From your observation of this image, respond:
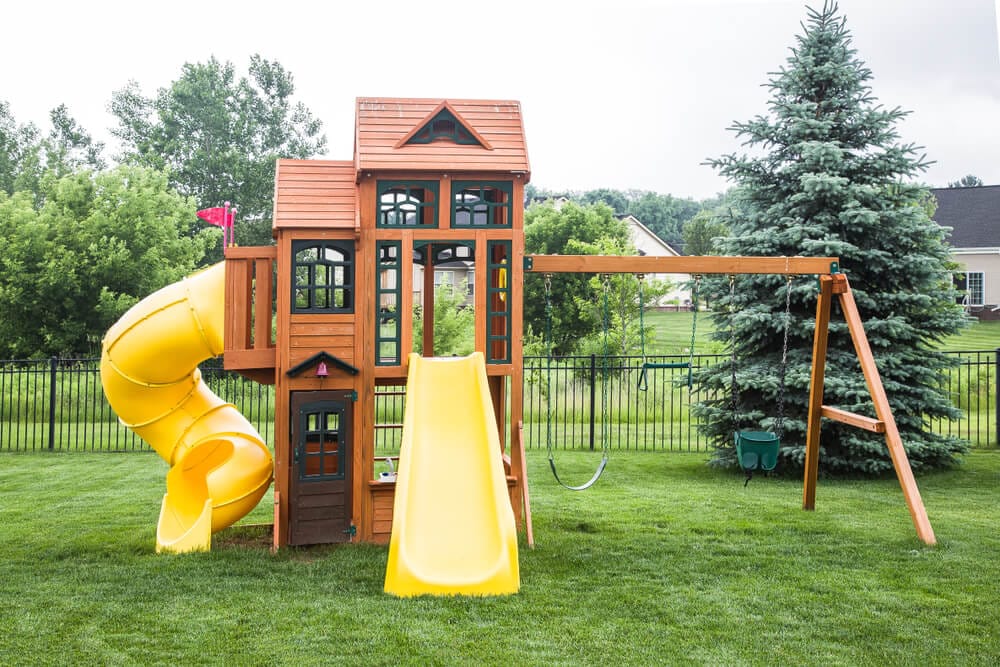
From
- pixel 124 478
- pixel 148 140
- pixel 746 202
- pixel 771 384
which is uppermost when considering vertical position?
pixel 148 140

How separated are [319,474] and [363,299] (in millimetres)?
1739

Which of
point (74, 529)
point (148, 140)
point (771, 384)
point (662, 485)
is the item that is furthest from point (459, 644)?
point (148, 140)

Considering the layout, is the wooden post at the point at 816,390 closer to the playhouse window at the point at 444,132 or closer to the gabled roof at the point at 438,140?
the gabled roof at the point at 438,140

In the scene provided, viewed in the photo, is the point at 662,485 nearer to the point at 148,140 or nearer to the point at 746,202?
the point at 746,202

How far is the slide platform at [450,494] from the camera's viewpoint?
263 inches

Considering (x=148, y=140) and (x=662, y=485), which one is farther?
(x=148, y=140)

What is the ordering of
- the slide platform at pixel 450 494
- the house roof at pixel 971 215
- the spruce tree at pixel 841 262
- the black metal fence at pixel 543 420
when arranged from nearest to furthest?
1. the slide platform at pixel 450 494
2. the spruce tree at pixel 841 262
3. the black metal fence at pixel 543 420
4. the house roof at pixel 971 215

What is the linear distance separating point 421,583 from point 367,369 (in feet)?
8.41

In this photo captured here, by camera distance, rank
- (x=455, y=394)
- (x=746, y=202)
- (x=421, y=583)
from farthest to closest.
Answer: (x=746, y=202), (x=455, y=394), (x=421, y=583)

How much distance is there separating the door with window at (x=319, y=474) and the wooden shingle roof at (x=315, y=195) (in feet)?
5.46

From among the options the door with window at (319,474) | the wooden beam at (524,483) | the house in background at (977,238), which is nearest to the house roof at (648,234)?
the house in background at (977,238)

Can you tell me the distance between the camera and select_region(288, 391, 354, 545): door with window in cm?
835

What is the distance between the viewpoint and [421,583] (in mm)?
6609

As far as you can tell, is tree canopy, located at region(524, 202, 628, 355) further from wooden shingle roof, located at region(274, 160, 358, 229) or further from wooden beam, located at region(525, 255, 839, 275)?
wooden shingle roof, located at region(274, 160, 358, 229)
